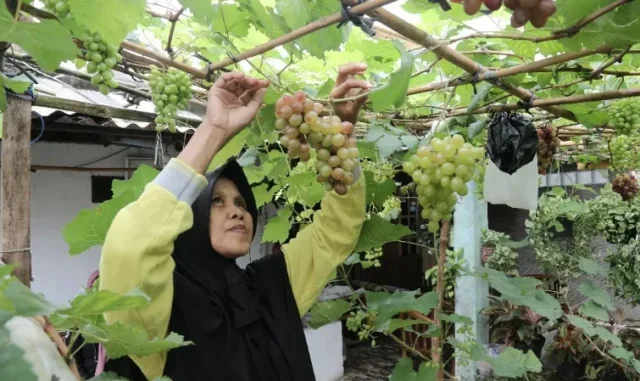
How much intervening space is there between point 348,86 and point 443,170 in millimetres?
359

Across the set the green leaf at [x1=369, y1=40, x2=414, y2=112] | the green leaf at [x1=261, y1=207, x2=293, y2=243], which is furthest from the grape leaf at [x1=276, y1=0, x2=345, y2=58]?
the green leaf at [x1=261, y1=207, x2=293, y2=243]

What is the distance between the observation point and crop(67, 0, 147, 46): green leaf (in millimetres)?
1107

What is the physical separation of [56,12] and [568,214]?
468cm

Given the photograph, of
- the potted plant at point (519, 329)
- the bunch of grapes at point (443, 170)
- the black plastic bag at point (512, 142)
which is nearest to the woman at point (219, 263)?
the bunch of grapes at point (443, 170)

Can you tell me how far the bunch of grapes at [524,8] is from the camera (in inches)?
31.6

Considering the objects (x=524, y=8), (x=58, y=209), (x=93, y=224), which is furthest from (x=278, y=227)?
(x=58, y=209)

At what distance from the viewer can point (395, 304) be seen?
7.22 ft

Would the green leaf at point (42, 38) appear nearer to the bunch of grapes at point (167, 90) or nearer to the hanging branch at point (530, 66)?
the bunch of grapes at point (167, 90)

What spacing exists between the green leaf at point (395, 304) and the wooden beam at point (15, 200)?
135cm

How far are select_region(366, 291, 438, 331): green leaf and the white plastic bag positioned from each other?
0.65 m

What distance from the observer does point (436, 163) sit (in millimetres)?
1401

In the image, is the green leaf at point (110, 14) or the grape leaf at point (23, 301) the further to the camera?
the green leaf at point (110, 14)

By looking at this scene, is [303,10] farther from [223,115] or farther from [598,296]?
[598,296]

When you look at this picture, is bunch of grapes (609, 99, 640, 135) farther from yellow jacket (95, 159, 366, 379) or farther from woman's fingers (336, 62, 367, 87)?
yellow jacket (95, 159, 366, 379)
